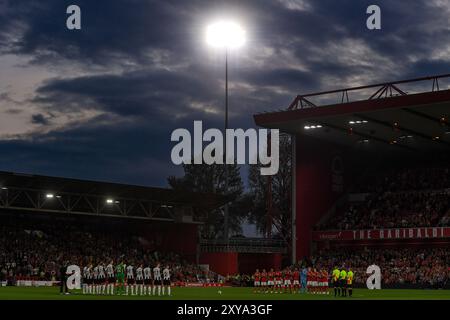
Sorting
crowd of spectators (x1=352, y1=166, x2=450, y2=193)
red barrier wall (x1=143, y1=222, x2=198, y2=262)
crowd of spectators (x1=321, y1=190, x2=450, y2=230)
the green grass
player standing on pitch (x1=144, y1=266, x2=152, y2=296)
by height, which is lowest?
the green grass

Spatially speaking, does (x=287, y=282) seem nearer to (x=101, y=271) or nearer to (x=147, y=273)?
(x=147, y=273)

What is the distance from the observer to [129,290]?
156 ft

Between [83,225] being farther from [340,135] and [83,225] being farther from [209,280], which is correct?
[340,135]

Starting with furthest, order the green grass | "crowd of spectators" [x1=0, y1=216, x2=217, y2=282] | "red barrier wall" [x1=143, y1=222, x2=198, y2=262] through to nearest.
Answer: "red barrier wall" [x1=143, y1=222, x2=198, y2=262], "crowd of spectators" [x1=0, y1=216, x2=217, y2=282], the green grass

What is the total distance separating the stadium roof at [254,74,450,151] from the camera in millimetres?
63750

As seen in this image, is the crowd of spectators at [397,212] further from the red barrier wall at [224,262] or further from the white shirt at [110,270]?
the white shirt at [110,270]

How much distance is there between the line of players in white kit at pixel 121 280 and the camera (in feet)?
144

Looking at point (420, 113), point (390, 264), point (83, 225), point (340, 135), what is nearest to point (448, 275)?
point (390, 264)

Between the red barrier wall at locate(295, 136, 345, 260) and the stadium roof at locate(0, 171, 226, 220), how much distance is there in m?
7.90

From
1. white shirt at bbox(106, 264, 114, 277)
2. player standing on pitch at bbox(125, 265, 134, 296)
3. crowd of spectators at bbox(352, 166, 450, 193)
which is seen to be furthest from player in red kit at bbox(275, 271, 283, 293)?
crowd of spectators at bbox(352, 166, 450, 193)

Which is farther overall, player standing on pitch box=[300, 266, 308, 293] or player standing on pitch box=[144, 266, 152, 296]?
player standing on pitch box=[300, 266, 308, 293]

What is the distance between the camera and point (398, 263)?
66.7 m

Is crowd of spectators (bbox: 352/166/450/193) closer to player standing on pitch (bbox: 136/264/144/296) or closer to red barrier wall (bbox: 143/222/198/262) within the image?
red barrier wall (bbox: 143/222/198/262)
